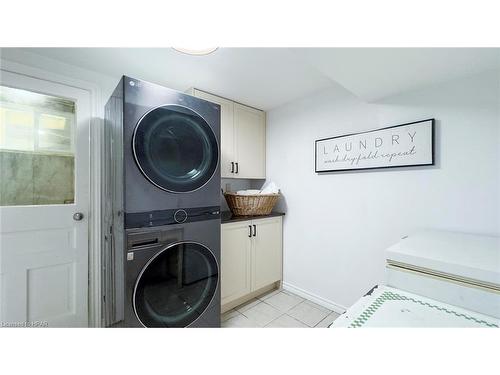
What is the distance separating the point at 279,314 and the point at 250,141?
5.59 ft

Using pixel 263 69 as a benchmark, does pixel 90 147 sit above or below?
below

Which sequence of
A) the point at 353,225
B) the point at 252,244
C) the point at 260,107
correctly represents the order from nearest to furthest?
1. the point at 353,225
2. the point at 252,244
3. the point at 260,107

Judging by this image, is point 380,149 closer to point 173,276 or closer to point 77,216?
point 173,276

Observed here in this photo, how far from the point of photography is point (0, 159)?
1.34 meters

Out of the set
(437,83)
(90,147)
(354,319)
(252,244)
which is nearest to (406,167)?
(437,83)

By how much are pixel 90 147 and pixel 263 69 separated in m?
1.47

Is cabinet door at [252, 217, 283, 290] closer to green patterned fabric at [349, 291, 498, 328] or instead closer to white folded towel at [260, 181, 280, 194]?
white folded towel at [260, 181, 280, 194]

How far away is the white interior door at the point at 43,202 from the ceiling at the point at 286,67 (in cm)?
35

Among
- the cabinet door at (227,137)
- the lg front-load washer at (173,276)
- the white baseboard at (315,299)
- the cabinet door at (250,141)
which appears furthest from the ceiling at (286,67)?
the white baseboard at (315,299)

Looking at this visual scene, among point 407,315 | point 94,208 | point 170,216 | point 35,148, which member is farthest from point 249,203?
point 35,148

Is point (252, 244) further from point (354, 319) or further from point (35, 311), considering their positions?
point (35, 311)

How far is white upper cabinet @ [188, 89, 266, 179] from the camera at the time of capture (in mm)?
2016

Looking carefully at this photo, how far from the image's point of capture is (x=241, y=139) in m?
2.17

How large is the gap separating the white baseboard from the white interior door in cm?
179
